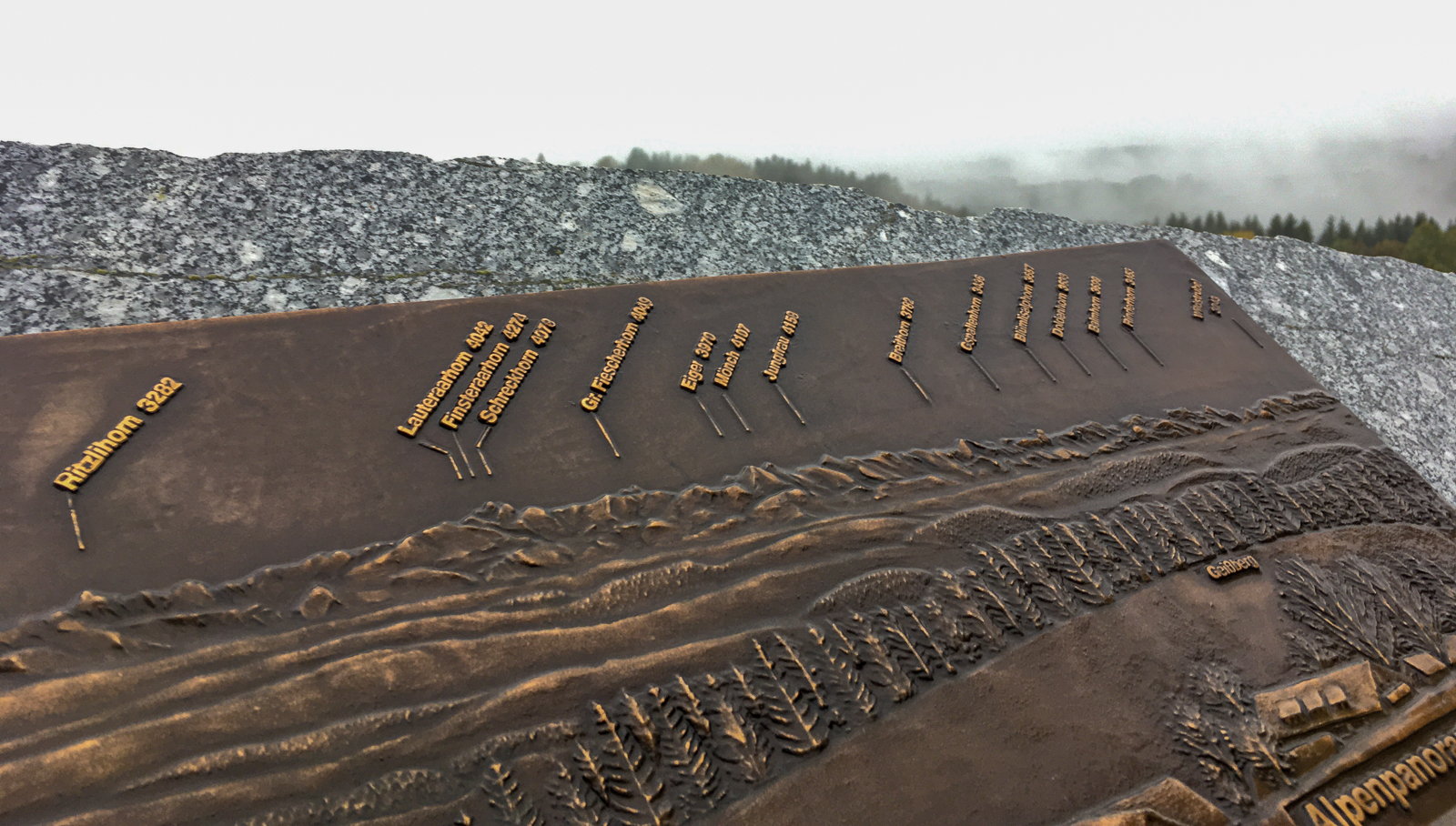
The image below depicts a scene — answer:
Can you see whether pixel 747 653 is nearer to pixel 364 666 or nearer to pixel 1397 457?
pixel 364 666

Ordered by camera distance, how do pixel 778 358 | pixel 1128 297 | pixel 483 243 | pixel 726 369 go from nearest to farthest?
pixel 726 369, pixel 778 358, pixel 483 243, pixel 1128 297

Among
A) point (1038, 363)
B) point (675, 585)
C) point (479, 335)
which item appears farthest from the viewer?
point (1038, 363)

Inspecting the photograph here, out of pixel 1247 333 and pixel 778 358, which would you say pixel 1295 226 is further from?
pixel 778 358

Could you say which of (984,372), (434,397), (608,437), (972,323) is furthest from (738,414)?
(972,323)

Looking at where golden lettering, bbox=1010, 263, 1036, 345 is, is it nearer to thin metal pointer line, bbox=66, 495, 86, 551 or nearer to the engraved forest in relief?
the engraved forest in relief

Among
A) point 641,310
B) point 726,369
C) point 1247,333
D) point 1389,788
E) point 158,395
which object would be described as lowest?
point 1389,788

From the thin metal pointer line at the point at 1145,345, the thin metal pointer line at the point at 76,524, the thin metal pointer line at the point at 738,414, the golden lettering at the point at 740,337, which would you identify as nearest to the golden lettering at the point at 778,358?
the golden lettering at the point at 740,337

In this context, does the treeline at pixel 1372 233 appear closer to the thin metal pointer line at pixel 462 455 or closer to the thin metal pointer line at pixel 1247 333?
the thin metal pointer line at pixel 1247 333

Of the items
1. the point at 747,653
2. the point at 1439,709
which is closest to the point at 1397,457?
the point at 1439,709
